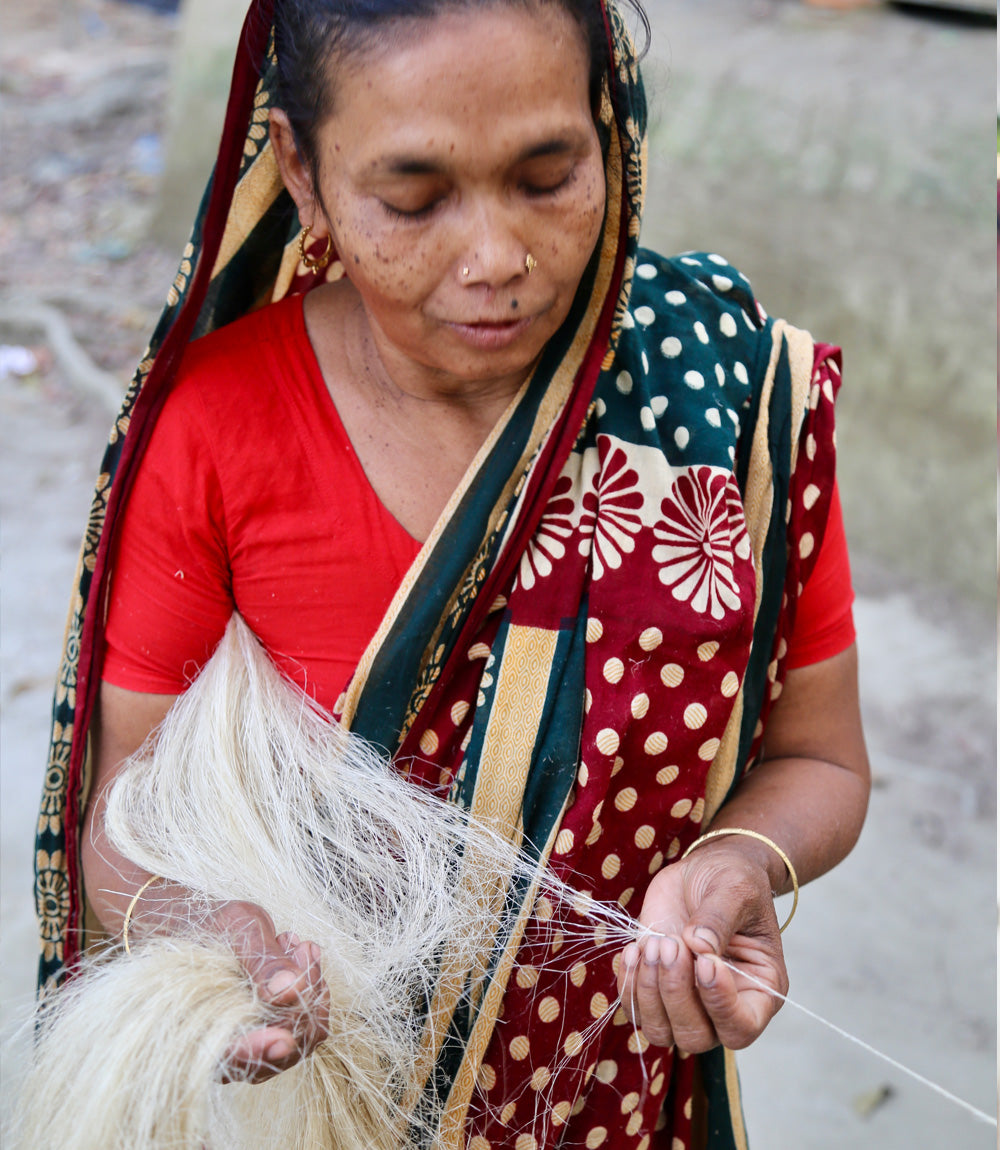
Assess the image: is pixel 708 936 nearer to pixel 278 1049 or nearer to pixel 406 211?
pixel 278 1049

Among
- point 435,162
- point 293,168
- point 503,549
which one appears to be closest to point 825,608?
point 503,549

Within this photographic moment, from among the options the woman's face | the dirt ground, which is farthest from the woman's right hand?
the dirt ground

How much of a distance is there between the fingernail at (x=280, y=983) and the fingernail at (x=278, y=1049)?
5 cm

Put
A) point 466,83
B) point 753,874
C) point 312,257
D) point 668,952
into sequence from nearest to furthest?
1. point 466,83
2. point 668,952
3. point 753,874
4. point 312,257

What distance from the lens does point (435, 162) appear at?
1.16 meters

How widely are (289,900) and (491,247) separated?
2.72 ft

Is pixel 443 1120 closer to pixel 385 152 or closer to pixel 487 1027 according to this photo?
pixel 487 1027

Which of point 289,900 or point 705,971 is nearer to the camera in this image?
point 705,971

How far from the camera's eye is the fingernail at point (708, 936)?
1.24 meters

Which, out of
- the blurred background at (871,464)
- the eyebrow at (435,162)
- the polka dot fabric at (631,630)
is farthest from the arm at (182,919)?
the blurred background at (871,464)

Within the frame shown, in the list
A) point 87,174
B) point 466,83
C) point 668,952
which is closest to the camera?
point 466,83

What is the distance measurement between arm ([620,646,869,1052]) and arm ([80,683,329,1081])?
365mm

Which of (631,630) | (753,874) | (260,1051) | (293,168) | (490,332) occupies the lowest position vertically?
(260,1051)

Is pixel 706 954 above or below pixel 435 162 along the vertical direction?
below
